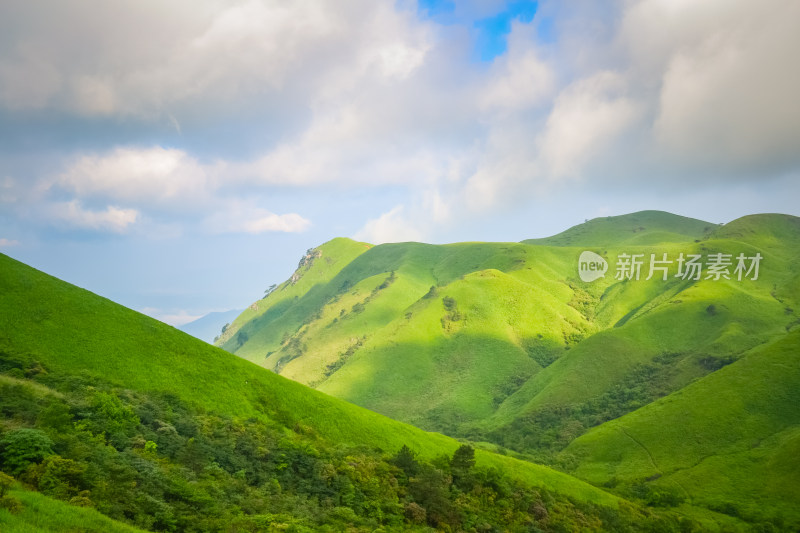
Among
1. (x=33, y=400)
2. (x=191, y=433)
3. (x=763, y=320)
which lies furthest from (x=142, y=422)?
(x=763, y=320)

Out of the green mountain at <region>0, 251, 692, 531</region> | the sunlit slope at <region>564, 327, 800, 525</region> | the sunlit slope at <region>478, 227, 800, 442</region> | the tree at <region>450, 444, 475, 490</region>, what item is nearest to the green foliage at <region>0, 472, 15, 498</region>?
the green mountain at <region>0, 251, 692, 531</region>

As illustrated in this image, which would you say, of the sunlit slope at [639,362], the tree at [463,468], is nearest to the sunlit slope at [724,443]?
the sunlit slope at [639,362]

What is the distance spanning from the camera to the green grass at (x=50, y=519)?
15755mm

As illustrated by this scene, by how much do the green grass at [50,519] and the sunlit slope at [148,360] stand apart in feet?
81.0

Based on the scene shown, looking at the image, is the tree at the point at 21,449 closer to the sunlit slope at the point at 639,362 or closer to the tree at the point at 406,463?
the tree at the point at 406,463

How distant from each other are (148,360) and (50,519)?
31972mm

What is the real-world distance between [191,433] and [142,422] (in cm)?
362

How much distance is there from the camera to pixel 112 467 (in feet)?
79.3

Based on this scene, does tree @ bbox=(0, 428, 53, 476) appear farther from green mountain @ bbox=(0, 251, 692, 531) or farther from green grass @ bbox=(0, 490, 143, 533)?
green grass @ bbox=(0, 490, 143, 533)

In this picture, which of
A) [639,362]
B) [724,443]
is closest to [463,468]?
[724,443]

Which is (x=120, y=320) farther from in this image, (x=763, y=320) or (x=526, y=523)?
(x=763, y=320)

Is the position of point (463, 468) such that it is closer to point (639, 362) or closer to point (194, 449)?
point (194, 449)

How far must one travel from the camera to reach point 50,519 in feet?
56.3

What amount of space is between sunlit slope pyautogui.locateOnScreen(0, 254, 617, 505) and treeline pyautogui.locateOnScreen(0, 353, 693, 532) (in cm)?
339
